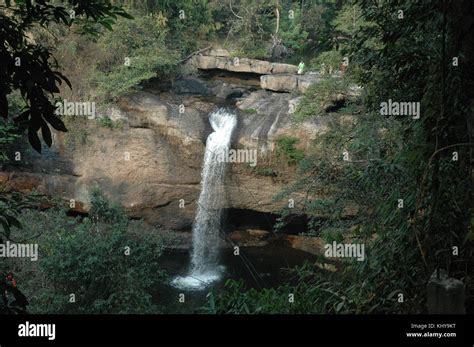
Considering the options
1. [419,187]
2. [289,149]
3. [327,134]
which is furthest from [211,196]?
[419,187]

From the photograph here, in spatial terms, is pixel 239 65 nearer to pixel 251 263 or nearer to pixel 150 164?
pixel 150 164

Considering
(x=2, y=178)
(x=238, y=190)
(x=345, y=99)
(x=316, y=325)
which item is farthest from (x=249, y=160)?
(x=316, y=325)

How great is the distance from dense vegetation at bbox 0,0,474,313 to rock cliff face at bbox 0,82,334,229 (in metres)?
0.72

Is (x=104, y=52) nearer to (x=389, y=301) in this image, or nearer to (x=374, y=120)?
(x=374, y=120)

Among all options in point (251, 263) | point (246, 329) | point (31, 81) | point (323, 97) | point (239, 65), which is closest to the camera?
point (246, 329)

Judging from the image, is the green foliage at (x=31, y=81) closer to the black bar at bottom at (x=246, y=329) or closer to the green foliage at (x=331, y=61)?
the black bar at bottom at (x=246, y=329)

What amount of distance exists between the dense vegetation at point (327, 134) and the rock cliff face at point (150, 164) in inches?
28.5

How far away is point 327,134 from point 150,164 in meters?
4.64

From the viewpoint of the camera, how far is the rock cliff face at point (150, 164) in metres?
11.7

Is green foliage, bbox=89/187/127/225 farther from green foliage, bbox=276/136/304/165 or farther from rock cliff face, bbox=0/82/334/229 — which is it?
green foliage, bbox=276/136/304/165

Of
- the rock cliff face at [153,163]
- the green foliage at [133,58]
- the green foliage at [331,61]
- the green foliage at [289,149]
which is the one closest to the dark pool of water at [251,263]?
the rock cliff face at [153,163]

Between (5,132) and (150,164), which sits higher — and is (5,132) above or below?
below

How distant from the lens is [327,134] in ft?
29.5

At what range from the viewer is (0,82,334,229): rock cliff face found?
1166 centimetres
